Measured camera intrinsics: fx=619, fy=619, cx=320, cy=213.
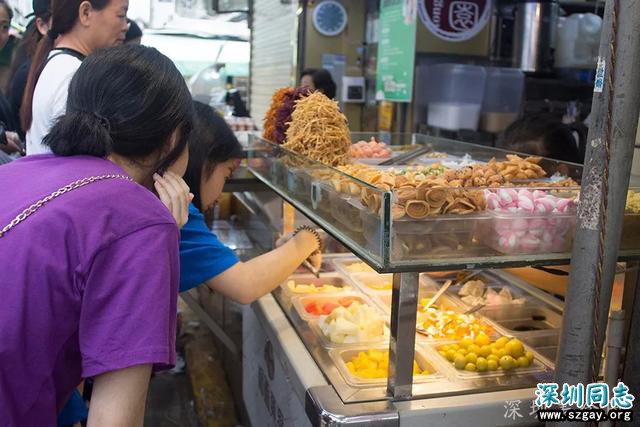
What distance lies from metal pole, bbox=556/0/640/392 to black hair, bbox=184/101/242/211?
1336mm

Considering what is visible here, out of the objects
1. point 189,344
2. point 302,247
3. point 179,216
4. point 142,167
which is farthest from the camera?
point 189,344

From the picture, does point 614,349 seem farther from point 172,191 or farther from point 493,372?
point 172,191

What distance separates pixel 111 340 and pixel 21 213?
30 cm

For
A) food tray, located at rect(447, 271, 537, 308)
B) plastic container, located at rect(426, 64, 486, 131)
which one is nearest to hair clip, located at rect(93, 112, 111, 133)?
food tray, located at rect(447, 271, 537, 308)

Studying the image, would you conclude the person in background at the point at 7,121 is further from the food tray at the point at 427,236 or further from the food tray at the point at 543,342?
the food tray at the point at 543,342

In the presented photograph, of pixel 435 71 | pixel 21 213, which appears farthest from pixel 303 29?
pixel 21 213

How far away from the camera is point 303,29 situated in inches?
251

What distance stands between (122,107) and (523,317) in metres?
2.00

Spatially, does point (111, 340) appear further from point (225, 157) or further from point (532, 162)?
point (532, 162)

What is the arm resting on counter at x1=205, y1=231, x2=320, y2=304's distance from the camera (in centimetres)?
229

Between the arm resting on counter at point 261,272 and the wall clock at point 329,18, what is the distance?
169 inches

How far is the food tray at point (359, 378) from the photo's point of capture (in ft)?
6.51

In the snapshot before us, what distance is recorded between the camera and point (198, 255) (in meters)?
2.26

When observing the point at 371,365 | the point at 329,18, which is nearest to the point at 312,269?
the point at 371,365
